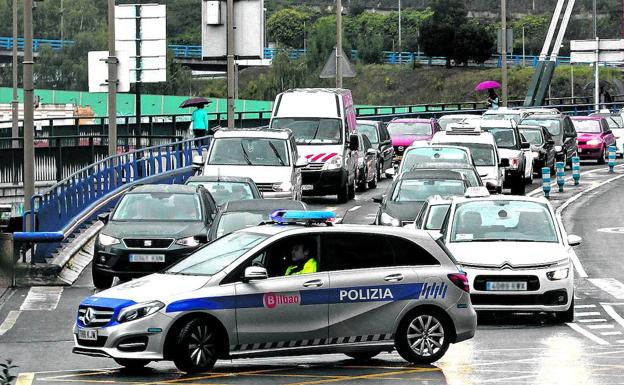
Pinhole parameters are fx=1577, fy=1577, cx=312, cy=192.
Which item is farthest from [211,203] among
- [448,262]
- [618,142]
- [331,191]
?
[618,142]

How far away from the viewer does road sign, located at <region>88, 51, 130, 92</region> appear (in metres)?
33.7

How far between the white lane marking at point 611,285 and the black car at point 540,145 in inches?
882

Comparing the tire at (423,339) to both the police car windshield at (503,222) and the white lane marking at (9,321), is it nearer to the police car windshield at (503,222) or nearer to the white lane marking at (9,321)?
the police car windshield at (503,222)

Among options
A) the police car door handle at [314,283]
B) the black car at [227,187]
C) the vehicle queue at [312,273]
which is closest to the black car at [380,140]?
the vehicle queue at [312,273]

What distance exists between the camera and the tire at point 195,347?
1405 cm

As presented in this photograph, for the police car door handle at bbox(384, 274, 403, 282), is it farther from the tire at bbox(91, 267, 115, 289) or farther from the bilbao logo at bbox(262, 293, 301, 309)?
the tire at bbox(91, 267, 115, 289)

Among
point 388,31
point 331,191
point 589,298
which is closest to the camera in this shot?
point 589,298

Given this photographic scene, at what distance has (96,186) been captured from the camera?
3216cm

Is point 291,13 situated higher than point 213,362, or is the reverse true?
point 291,13

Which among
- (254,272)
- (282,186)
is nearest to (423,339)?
(254,272)

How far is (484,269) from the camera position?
18.9 meters

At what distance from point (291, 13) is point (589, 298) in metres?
128

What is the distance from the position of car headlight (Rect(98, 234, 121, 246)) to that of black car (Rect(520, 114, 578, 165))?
28.7m

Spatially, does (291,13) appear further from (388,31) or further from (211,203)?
(211,203)
